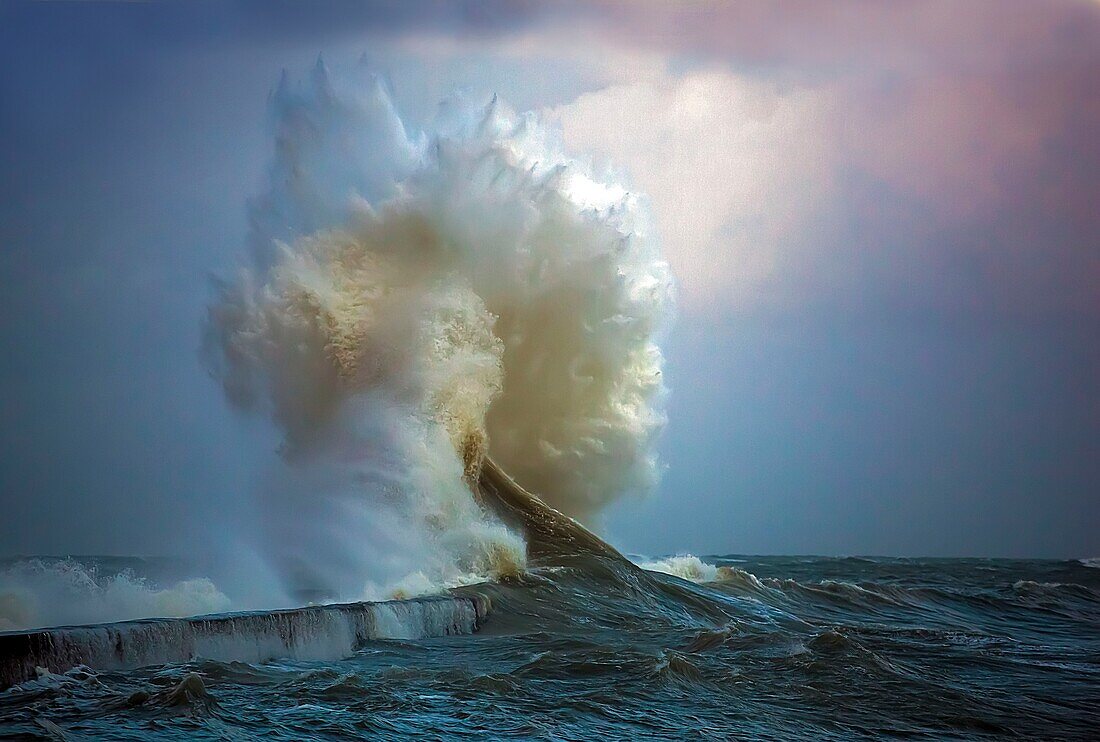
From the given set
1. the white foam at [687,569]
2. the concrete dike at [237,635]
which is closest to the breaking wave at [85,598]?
the concrete dike at [237,635]

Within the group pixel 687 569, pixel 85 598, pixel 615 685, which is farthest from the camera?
pixel 687 569

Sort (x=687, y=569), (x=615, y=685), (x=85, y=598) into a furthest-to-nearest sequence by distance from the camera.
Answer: (x=687, y=569)
(x=85, y=598)
(x=615, y=685)

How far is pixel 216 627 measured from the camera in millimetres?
9648

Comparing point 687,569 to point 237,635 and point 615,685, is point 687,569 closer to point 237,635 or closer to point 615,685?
point 615,685

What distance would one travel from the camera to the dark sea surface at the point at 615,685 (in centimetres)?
747

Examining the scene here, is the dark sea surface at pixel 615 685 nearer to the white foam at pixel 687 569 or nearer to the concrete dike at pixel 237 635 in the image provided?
the concrete dike at pixel 237 635

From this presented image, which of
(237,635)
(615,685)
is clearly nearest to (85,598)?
(237,635)

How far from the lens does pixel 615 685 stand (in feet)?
32.2

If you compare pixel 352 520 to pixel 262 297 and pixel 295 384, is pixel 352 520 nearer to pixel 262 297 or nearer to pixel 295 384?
pixel 295 384

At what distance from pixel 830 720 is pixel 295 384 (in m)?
13.0

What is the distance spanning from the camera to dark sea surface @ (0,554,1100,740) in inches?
294

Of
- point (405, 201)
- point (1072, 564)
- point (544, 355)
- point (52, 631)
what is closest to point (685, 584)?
point (544, 355)

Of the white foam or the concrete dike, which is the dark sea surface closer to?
the concrete dike

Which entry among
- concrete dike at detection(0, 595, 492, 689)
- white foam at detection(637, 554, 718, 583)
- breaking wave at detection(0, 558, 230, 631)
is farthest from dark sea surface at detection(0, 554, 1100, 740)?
white foam at detection(637, 554, 718, 583)
